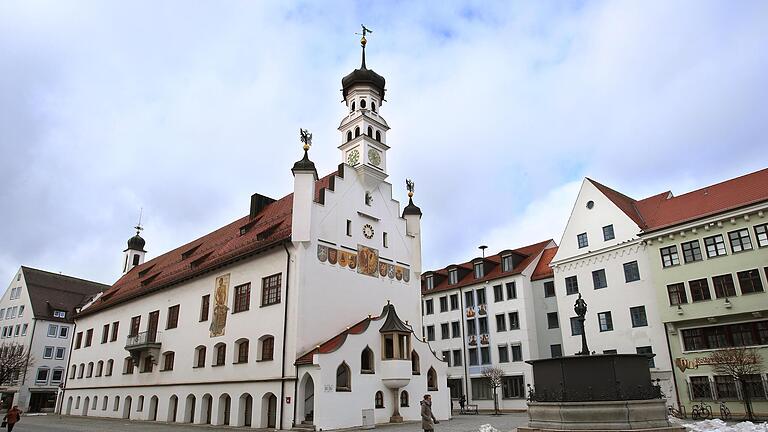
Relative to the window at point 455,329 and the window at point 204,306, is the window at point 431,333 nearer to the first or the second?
the window at point 455,329

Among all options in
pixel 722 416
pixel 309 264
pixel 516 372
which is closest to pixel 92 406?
pixel 309 264

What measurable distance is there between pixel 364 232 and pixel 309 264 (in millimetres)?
5006

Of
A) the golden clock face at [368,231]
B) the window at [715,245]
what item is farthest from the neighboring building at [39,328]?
the window at [715,245]

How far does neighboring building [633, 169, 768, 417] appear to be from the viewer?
2767cm

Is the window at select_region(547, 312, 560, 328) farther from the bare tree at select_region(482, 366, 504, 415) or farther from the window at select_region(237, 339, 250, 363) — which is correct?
the window at select_region(237, 339, 250, 363)

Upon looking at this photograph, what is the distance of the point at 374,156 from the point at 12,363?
134 ft

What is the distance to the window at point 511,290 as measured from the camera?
43469mm

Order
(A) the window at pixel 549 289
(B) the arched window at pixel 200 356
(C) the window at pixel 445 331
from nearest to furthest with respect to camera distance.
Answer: (B) the arched window at pixel 200 356
(A) the window at pixel 549 289
(C) the window at pixel 445 331

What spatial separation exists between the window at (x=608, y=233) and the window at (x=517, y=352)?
11280 mm

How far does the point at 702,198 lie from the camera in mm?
32312

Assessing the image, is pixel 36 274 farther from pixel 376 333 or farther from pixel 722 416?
pixel 722 416

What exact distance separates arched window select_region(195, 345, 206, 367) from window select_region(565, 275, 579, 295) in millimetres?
24253

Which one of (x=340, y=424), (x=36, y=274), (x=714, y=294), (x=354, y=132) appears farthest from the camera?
(x=36, y=274)

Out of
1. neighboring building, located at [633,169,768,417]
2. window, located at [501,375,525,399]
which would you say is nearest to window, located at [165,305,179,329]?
window, located at [501,375,525,399]
